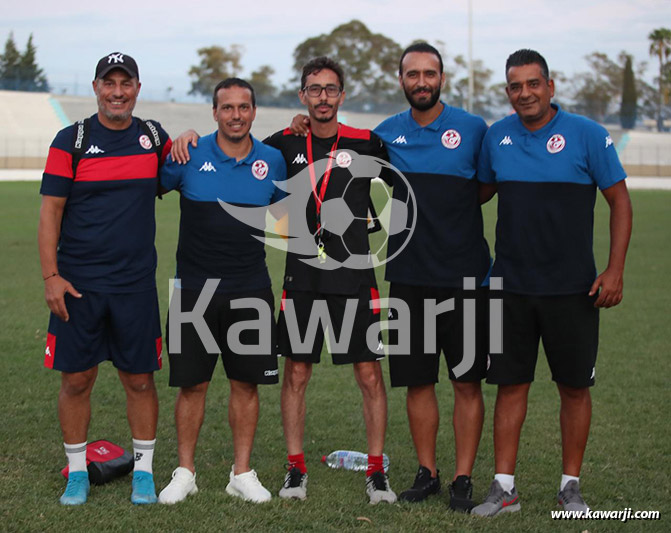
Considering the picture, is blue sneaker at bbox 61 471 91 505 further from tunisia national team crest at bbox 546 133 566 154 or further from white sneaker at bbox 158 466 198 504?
tunisia national team crest at bbox 546 133 566 154

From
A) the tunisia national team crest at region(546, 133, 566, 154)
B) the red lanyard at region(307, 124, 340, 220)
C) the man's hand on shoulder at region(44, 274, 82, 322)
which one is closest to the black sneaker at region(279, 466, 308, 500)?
the red lanyard at region(307, 124, 340, 220)

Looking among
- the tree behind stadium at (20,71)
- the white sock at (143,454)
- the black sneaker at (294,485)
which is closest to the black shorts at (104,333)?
the white sock at (143,454)

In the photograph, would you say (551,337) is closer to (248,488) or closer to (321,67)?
(248,488)

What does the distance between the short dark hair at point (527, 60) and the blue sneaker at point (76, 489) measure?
124 inches

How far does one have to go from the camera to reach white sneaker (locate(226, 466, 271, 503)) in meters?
4.68

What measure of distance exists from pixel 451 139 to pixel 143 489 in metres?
2.51

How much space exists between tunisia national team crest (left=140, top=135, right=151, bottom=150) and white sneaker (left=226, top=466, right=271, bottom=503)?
1854mm

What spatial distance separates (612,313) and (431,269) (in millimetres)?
6115

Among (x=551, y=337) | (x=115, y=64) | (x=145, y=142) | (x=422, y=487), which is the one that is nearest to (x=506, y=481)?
(x=422, y=487)

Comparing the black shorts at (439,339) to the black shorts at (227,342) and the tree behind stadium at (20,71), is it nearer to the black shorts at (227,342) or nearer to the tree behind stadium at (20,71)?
the black shorts at (227,342)

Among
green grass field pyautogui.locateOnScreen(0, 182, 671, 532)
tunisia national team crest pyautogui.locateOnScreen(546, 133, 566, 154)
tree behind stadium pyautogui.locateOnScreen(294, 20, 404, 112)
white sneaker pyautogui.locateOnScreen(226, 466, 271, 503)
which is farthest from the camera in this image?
tree behind stadium pyautogui.locateOnScreen(294, 20, 404, 112)

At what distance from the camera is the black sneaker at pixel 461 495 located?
4582 millimetres

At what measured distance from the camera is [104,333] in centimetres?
473

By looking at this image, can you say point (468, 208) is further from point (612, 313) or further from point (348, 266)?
point (612, 313)
